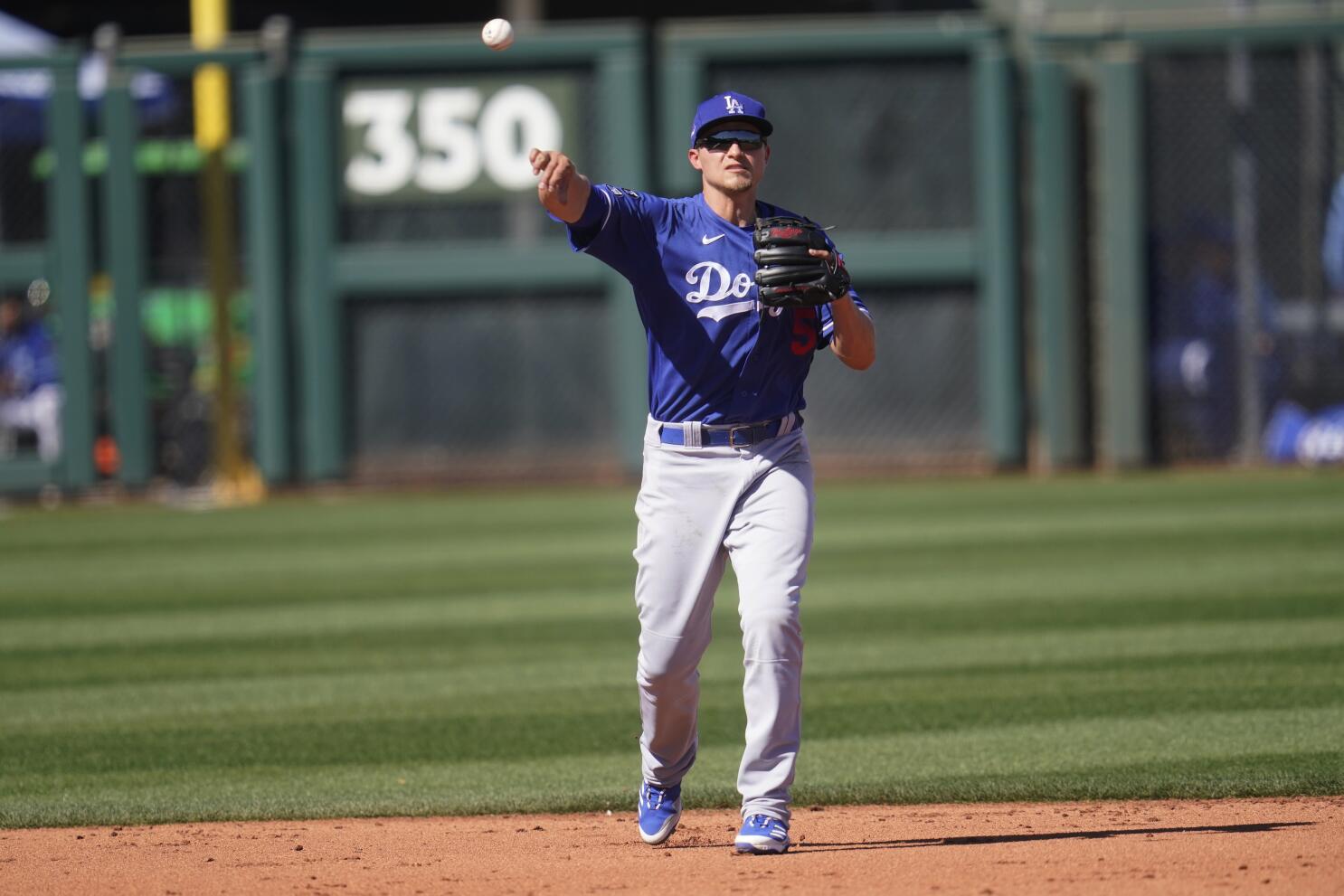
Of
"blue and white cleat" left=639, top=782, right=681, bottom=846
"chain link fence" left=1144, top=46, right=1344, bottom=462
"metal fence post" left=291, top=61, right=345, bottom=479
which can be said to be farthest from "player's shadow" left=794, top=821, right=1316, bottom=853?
"metal fence post" left=291, top=61, right=345, bottom=479

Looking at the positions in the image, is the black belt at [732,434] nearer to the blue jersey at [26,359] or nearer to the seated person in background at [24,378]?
the seated person in background at [24,378]

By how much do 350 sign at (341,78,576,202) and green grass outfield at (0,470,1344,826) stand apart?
345cm

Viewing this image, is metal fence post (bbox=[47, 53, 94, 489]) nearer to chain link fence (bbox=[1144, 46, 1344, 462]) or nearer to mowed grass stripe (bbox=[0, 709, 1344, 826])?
chain link fence (bbox=[1144, 46, 1344, 462])

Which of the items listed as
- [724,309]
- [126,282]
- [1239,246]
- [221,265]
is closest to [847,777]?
[724,309]

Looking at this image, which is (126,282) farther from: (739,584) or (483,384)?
(739,584)

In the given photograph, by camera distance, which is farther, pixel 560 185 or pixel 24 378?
pixel 24 378

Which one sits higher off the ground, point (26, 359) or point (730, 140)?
point (730, 140)

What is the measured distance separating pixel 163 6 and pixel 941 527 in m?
17.3

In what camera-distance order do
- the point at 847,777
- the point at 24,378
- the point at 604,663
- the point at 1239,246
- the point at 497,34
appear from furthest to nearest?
the point at 24,378 → the point at 1239,246 → the point at 604,663 → the point at 847,777 → the point at 497,34

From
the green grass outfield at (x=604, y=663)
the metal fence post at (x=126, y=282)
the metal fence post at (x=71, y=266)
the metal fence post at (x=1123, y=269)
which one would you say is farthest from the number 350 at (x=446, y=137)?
the metal fence post at (x=1123, y=269)

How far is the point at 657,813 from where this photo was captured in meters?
4.75

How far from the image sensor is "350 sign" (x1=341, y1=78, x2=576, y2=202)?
15.2 m

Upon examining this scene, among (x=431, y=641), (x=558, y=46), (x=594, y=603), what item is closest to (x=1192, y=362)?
(x=558, y=46)

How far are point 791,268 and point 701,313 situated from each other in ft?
1.10
